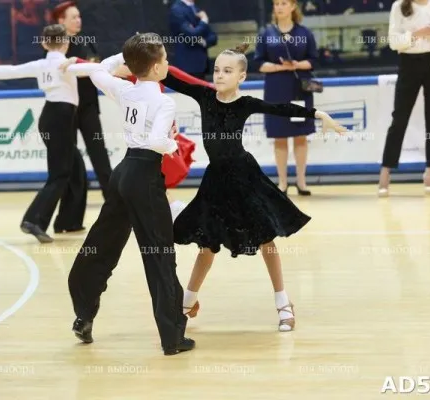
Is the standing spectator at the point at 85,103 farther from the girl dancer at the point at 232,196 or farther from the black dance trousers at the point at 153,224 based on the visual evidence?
the black dance trousers at the point at 153,224

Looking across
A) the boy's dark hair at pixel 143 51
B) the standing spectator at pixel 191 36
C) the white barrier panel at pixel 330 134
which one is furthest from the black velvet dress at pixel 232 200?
the standing spectator at pixel 191 36

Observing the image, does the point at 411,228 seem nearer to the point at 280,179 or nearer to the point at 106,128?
the point at 280,179

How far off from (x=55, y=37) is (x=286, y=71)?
2867 millimetres

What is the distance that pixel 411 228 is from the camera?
9.34 meters

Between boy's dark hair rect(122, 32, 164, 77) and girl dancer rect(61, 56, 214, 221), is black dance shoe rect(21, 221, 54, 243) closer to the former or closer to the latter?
girl dancer rect(61, 56, 214, 221)

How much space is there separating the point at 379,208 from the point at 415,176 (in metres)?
2.23

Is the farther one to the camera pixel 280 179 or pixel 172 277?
pixel 280 179

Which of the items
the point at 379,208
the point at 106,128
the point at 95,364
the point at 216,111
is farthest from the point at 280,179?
the point at 95,364

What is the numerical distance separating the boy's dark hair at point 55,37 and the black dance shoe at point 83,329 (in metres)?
4.02

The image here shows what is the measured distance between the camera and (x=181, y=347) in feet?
18.4

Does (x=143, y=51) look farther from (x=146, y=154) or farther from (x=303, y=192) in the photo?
(x=303, y=192)

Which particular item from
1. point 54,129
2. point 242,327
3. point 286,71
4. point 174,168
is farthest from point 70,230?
point 242,327

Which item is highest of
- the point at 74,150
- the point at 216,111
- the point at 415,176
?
the point at 216,111

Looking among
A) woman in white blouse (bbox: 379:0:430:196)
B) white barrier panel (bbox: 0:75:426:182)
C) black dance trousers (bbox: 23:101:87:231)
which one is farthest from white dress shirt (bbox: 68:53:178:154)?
white barrier panel (bbox: 0:75:426:182)
